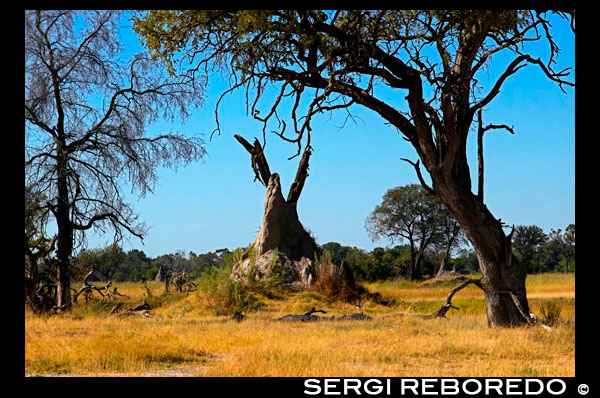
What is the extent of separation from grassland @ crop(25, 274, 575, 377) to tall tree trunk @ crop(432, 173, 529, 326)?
1.38ft

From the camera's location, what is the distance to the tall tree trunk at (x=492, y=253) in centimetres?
1116

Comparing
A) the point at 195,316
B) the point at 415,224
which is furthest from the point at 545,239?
the point at 195,316

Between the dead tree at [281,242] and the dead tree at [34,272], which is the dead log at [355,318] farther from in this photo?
the dead tree at [34,272]

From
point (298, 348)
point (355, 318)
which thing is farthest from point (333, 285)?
point (298, 348)

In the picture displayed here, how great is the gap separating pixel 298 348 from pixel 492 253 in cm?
425

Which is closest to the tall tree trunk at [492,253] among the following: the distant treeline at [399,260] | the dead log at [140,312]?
the dead log at [140,312]

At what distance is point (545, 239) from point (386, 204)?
18644 mm

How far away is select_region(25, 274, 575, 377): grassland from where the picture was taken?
7.76m

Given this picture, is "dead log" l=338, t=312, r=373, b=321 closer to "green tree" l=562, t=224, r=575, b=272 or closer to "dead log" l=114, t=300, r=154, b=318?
"dead log" l=114, t=300, r=154, b=318

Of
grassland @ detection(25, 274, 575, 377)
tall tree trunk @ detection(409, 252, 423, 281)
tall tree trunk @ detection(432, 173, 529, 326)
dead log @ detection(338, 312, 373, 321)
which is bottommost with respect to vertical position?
tall tree trunk @ detection(409, 252, 423, 281)

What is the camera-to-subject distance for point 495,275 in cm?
1140

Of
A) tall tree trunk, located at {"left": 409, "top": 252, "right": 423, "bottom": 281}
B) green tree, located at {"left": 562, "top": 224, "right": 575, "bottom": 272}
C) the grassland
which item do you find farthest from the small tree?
the grassland
